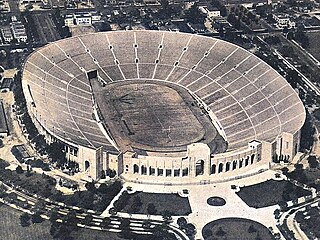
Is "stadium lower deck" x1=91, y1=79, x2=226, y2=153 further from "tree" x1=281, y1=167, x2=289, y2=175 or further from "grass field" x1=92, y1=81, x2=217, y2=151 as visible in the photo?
"tree" x1=281, y1=167, x2=289, y2=175

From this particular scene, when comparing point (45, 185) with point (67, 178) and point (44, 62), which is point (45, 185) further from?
point (44, 62)

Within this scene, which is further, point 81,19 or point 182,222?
point 81,19

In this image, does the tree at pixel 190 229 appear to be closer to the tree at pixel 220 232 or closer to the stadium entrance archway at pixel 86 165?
the tree at pixel 220 232

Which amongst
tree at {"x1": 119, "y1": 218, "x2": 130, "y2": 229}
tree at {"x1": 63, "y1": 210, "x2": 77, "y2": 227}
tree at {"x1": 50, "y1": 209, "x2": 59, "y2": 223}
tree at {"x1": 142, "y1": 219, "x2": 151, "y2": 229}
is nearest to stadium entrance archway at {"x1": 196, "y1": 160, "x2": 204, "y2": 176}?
tree at {"x1": 142, "y1": 219, "x2": 151, "y2": 229}

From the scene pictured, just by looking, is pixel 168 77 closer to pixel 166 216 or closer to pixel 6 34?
pixel 166 216

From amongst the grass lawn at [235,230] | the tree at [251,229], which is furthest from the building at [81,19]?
the tree at [251,229]

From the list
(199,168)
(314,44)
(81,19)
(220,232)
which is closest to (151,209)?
(220,232)
